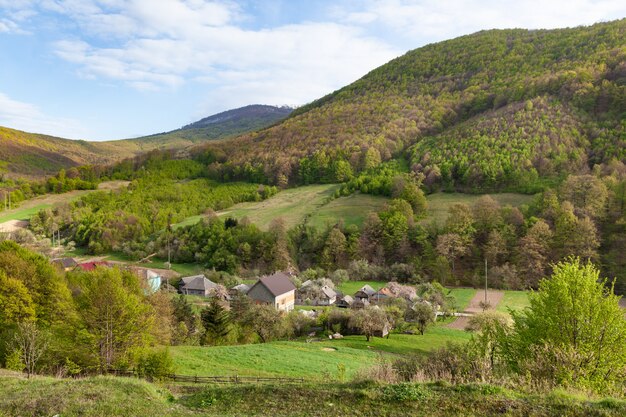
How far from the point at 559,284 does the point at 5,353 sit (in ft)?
87.0

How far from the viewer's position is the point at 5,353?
858 inches

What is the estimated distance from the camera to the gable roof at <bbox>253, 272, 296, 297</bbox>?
1788 inches

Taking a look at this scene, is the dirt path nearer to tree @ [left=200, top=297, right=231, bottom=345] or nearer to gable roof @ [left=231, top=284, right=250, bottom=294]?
tree @ [left=200, top=297, right=231, bottom=345]

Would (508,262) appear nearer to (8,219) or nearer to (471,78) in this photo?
(471,78)

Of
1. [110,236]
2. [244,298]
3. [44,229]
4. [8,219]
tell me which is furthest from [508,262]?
[8,219]

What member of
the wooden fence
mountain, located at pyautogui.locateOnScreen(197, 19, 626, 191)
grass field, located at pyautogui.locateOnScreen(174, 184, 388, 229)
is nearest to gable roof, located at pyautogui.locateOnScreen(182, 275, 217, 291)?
grass field, located at pyautogui.locateOnScreen(174, 184, 388, 229)

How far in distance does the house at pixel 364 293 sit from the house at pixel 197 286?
17.8 metres

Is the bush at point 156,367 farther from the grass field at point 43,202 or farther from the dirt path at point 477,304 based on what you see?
the grass field at point 43,202

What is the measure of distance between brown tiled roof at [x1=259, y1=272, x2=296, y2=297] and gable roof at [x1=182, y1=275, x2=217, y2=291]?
9.42m

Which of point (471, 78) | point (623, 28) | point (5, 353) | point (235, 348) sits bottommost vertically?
point (235, 348)

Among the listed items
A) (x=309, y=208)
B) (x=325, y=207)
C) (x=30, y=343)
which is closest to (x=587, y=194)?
(x=325, y=207)

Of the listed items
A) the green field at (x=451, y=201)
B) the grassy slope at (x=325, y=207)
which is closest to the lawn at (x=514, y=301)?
the green field at (x=451, y=201)

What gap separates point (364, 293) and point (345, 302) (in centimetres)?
248

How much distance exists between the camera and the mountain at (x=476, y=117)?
70.4m
